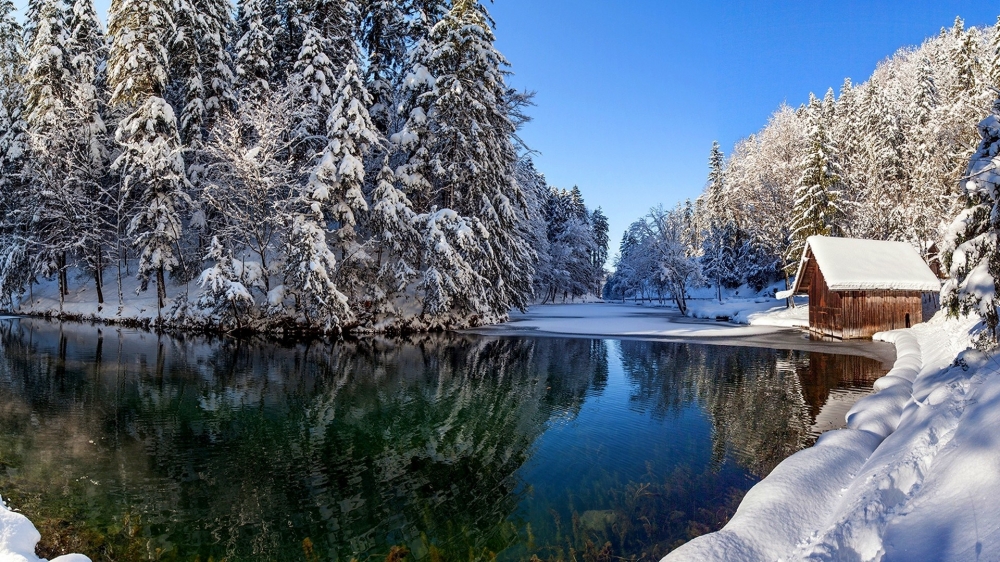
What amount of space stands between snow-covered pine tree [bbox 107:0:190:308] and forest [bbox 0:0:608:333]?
0.11 metres

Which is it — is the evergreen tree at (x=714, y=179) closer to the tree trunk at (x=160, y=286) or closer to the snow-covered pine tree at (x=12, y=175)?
the tree trunk at (x=160, y=286)

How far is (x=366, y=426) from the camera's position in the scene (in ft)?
34.2

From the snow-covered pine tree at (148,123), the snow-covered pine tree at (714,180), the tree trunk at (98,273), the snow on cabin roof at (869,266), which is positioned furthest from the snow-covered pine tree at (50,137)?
the snow-covered pine tree at (714,180)

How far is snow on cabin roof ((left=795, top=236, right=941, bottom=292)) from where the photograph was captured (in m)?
24.6

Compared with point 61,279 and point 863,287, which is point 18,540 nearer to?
point 863,287

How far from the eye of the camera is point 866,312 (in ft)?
82.3

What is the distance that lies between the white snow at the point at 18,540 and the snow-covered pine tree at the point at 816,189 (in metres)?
39.6

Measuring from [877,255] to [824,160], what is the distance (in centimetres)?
1092

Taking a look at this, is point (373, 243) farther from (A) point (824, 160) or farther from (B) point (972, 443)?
(A) point (824, 160)

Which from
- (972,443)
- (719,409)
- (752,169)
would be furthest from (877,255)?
(972,443)

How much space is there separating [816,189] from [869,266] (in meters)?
11.2

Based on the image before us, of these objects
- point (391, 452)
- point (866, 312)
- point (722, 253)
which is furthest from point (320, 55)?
point (722, 253)

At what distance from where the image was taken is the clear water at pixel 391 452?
5.97 metres

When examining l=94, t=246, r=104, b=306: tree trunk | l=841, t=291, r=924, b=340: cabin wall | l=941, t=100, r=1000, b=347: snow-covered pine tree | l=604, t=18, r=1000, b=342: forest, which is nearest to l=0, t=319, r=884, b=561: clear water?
l=941, t=100, r=1000, b=347: snow-covered pine tree
